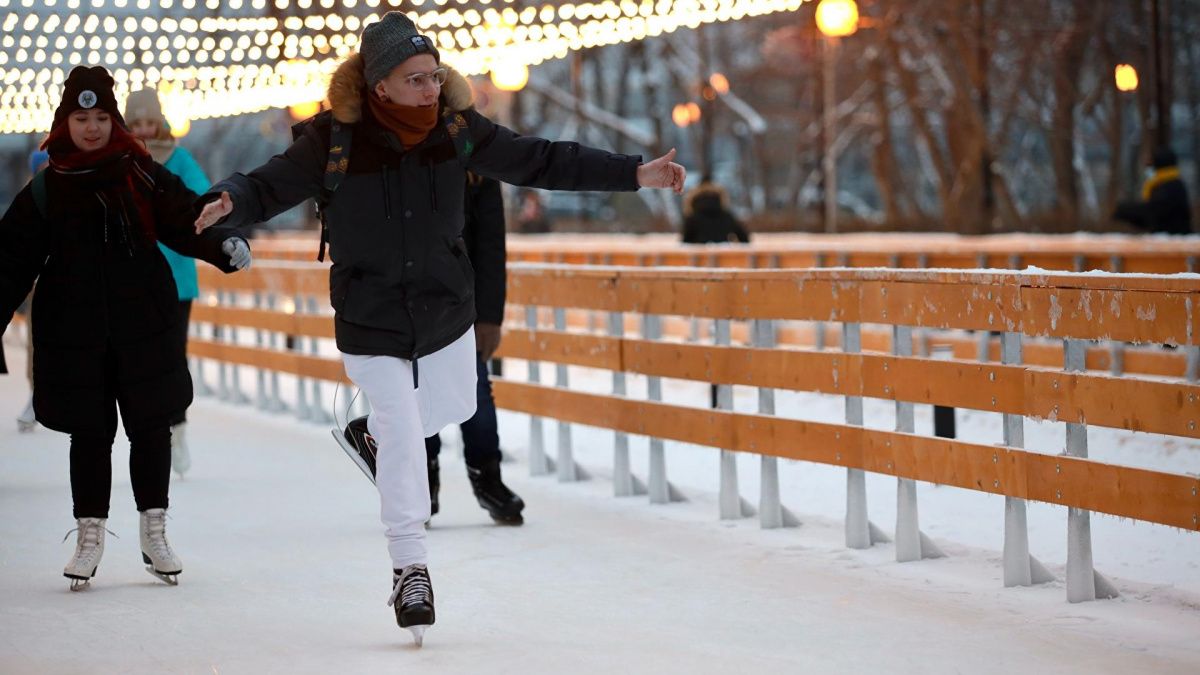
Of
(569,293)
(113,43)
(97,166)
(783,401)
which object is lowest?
(783,401)

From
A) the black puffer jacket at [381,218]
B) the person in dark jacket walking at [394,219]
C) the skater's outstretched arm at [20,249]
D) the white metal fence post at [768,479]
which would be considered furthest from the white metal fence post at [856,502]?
the skater's outstretched arm at [20,249]

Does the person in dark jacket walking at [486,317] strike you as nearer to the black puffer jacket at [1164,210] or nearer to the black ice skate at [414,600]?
the black ice skate at [414,600]

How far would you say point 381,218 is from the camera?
19.4 ft

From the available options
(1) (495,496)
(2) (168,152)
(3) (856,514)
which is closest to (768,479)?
(3) (856,514)

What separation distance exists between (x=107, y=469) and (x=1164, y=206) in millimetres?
14022

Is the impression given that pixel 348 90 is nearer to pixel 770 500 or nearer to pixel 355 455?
pixel 355 455

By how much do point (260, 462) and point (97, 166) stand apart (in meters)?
4.27

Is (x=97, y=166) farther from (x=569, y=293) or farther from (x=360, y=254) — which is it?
(x=569, y=293)

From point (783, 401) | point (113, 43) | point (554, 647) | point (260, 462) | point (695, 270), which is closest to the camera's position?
point (554, 647)

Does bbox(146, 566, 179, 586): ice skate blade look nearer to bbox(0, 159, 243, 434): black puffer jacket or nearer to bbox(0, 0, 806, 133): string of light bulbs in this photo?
bbox(0, 159, 243, 434): black puffer jacket

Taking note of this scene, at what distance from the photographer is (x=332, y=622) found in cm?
614

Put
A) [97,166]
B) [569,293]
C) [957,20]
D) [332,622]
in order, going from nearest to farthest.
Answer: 1. [332,622]
2. [97,166]
3. [569,293]
4. [957,20]

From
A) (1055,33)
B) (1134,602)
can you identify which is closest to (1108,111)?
(1055,33)

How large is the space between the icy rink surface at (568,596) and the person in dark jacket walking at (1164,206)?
1017 centimetres
